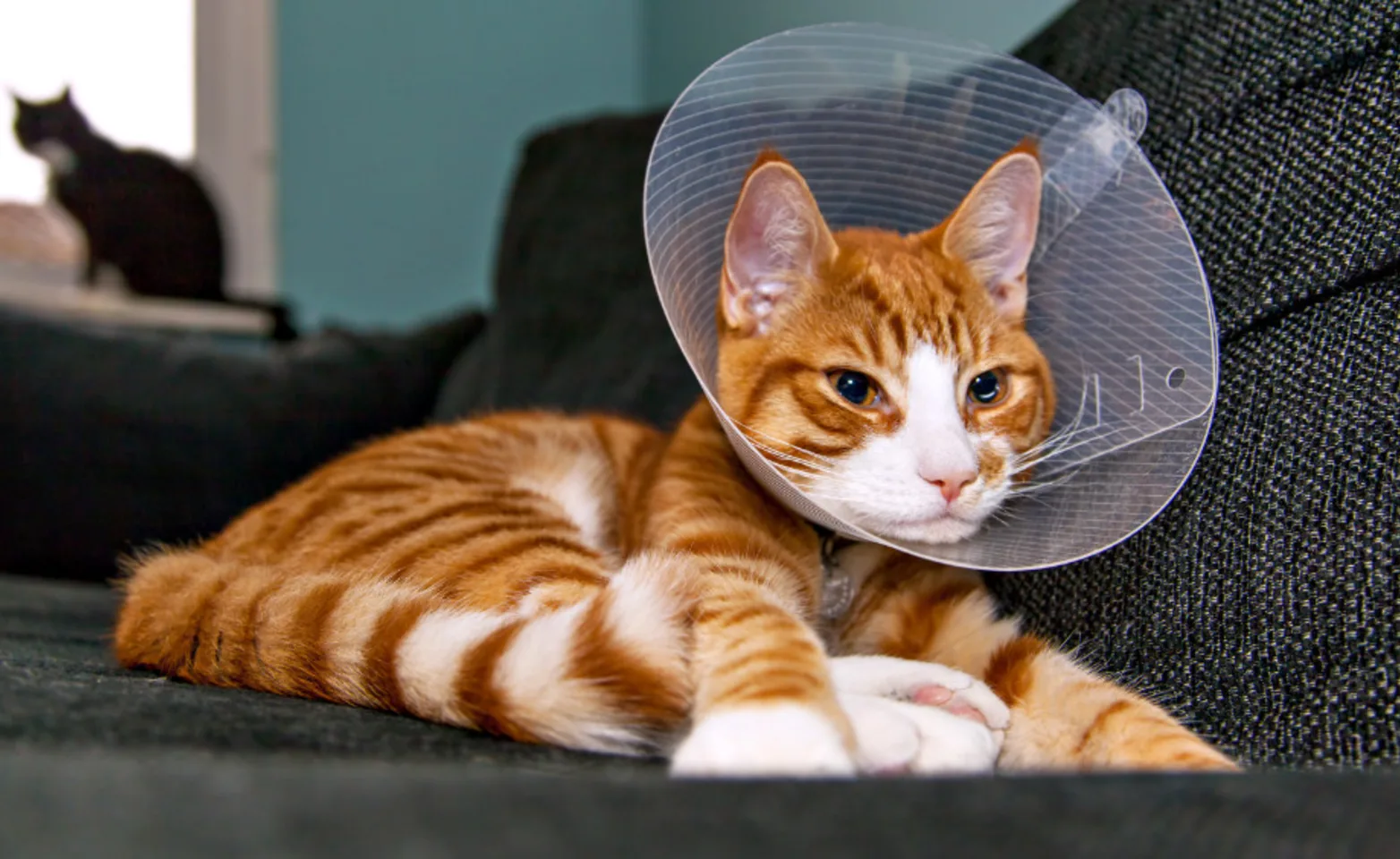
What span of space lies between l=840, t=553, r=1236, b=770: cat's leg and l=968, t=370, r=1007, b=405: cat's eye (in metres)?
0.21

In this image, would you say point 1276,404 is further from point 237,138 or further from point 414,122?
point 237,138

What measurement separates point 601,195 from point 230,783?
185 centimetres

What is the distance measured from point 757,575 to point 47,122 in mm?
3164

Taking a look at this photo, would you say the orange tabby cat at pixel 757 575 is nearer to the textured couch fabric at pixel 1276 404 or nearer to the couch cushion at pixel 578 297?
the textured couch fabric at pixel 1276 404

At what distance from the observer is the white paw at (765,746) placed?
0.65m

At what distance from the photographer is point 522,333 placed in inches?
86.5

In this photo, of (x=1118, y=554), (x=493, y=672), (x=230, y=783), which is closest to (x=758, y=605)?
(x=493, y=672)

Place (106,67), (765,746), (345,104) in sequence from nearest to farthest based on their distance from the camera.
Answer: (765,746) < (345,104) < (106,67)

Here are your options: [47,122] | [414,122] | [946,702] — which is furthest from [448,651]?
[47,122]

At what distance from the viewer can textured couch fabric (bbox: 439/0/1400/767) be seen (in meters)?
0.81

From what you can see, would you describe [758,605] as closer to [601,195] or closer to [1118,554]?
[1118,554]

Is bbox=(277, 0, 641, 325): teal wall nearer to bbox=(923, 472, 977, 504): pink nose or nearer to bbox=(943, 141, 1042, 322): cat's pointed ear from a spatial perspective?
bbox=(943, 141, 1042, 322): cat's pointed ear

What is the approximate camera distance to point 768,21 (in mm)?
2494

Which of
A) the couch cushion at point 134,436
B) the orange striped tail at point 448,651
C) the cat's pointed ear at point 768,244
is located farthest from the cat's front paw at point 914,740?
the couch cushion at point 134,436
